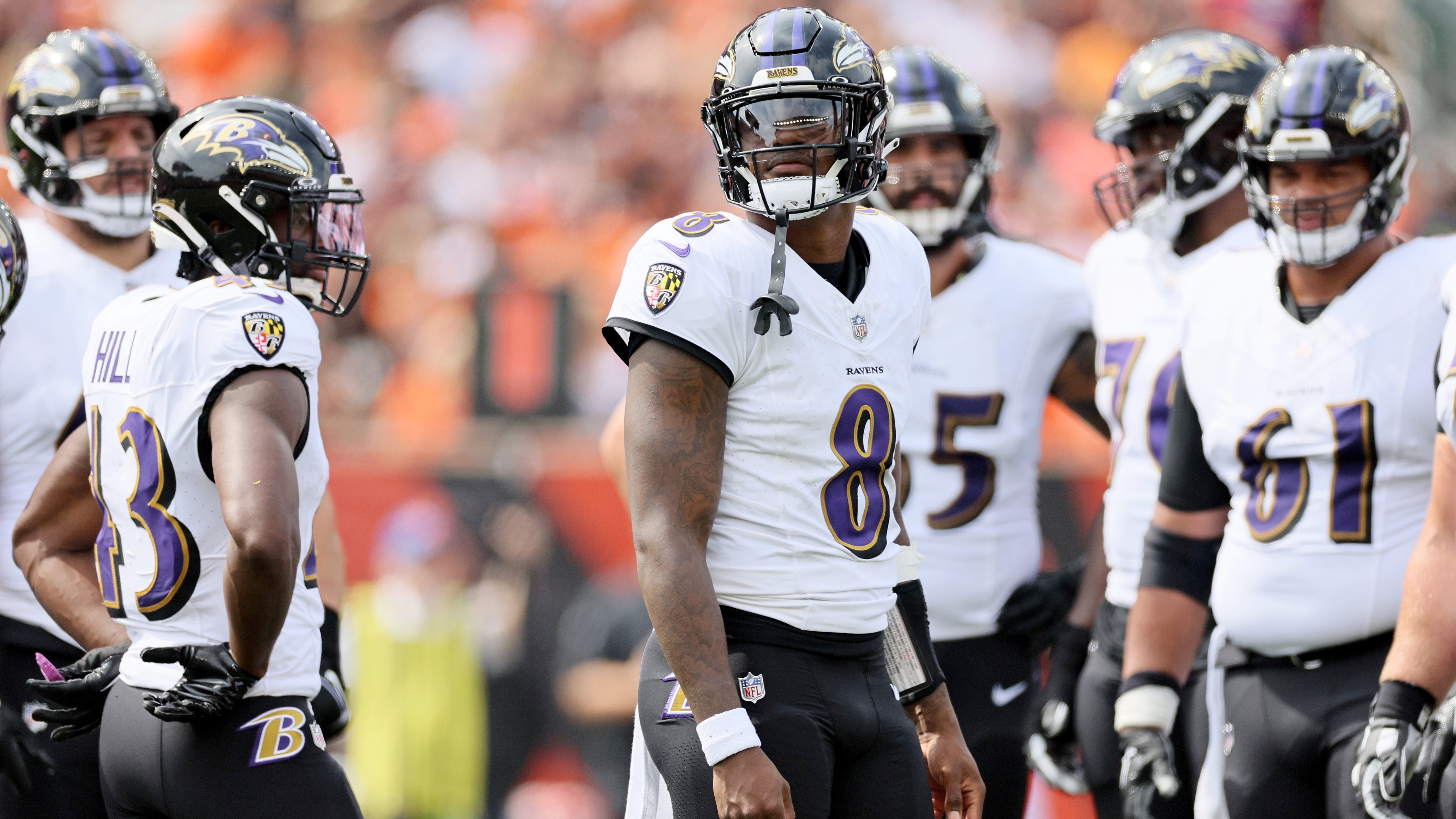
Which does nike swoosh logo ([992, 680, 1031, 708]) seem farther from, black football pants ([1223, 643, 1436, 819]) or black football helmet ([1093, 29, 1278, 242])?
black football helmet ([1093, 29, 1278, 242])

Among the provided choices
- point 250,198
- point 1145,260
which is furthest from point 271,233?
point 1145,260

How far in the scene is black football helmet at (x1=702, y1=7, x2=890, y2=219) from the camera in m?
2.80

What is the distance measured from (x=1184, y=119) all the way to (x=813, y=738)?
103 inches

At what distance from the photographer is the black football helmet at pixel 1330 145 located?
3.65 m

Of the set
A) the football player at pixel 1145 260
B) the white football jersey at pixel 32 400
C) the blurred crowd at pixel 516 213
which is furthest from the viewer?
the blurred crowd at pixel 516 213

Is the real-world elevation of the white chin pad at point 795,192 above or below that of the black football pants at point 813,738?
above

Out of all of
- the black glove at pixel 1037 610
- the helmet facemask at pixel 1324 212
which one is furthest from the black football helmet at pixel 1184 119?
the black glove at pixel 1037 610

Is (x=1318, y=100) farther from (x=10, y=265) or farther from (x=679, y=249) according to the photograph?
(x=10, y=265)

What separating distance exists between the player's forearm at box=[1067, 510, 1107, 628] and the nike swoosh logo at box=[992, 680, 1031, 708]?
1.13 feet

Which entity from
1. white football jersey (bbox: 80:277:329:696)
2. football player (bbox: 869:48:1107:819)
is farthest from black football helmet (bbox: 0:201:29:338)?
football player (bbox: 869:48:1107:819)

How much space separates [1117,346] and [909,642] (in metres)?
1.71

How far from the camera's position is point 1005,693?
172 inches

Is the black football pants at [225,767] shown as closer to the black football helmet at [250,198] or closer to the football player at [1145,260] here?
the black football helmet at [250,198]

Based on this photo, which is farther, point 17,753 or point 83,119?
point 83,119
